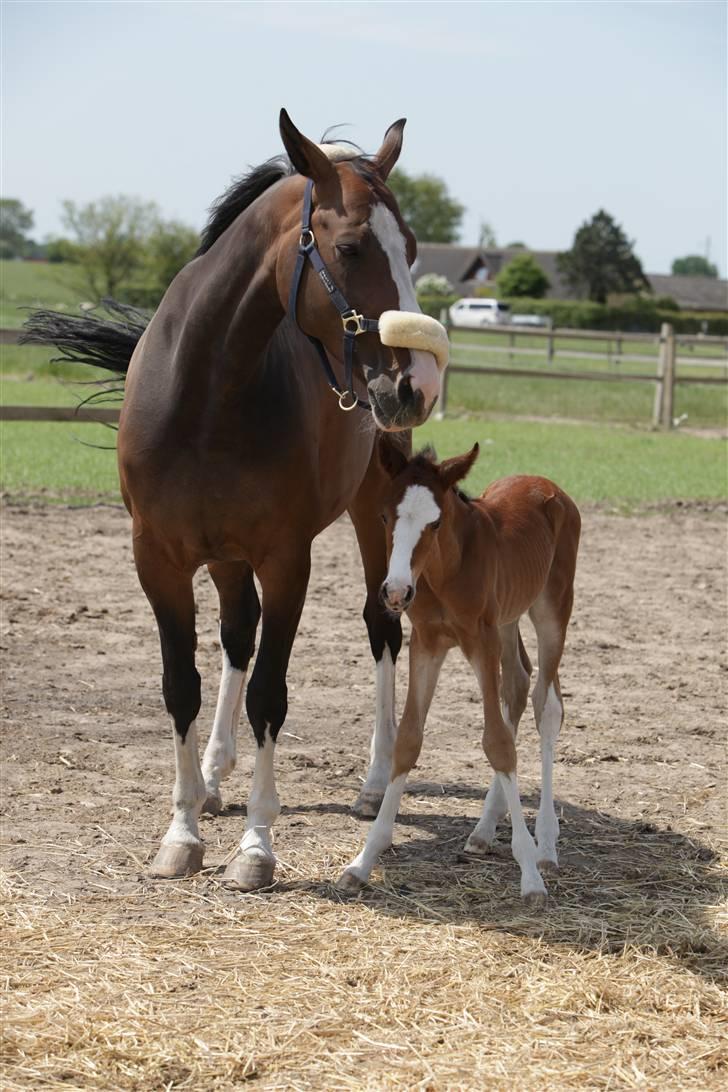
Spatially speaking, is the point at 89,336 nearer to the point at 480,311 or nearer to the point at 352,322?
the point at 352,322

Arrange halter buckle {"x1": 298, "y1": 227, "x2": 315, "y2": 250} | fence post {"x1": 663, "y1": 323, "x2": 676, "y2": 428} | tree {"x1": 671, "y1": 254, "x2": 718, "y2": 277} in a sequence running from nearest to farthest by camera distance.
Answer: halter buckle {"x1": 298, "y1": 227, "x2": 315, "y2": 250}
fence post {"x1": 663, "y1": 323, "x2": 676, "y2": 428}
tree {"x1": 671, "y1": 254, "x2": 718, "y2": 277}

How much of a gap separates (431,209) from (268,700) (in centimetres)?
11438

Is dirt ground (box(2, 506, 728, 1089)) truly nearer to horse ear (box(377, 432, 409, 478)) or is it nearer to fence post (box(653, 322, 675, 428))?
horse ear (box(377, 432, 409, 478))

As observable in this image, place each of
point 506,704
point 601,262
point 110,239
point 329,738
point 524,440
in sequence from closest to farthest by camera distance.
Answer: point 506,704
point 329,738
point 524,440
point 110,239
point 601,262

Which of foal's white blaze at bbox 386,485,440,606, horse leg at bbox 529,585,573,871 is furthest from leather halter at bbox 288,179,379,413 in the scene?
horse leg at bbox 529,585,573,871

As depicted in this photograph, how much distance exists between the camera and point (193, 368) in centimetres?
432

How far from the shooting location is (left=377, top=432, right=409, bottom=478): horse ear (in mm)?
3922

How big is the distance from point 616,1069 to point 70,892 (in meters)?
1.90

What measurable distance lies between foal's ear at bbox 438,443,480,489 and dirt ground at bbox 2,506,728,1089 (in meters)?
1.40

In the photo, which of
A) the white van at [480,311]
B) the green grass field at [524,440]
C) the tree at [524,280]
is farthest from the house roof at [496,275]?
the green grass field at [524,440]

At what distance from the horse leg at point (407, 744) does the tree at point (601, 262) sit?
2807 inches

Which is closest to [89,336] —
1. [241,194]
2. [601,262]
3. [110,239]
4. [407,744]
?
[241,194]

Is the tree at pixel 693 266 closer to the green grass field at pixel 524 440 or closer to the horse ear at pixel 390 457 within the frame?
the green grass field at pixel 524 440

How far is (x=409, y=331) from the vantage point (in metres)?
3.56
